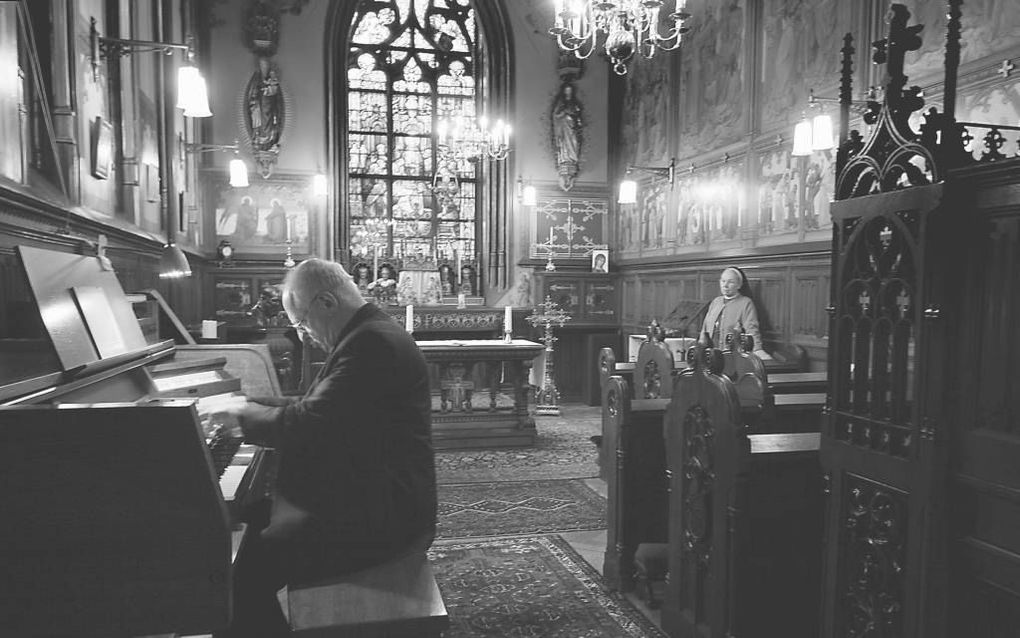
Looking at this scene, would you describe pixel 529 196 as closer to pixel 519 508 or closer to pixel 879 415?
pixel 519 508

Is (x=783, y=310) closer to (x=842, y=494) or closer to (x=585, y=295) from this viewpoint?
(x=585, y=295)

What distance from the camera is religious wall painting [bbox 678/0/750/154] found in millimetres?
8125

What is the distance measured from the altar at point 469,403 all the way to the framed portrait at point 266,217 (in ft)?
13.3

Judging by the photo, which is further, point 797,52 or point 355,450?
point 797,52

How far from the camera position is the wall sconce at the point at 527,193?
35.5 ft

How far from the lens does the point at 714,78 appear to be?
8.63 m

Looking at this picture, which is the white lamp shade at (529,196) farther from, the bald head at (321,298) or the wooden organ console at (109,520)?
the wooden organ console at (109,520)

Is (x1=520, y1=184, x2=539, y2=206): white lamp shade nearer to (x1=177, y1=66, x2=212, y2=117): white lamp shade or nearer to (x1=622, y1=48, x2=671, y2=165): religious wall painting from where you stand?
(x1=622, y1=48, x2=671, y2=165): religious wall painting

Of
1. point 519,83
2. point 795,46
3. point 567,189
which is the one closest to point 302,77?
point 519,83

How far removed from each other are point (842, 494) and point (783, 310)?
17.1 feet

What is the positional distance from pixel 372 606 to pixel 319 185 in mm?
8843

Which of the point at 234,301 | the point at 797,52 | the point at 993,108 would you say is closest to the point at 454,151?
the point at 234,301

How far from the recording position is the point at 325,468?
93.7 inches

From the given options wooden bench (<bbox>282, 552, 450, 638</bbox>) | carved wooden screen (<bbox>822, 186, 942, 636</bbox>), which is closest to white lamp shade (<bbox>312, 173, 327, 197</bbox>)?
wooden bench (<bbox>282, 552, 450, 638</bbox>)
